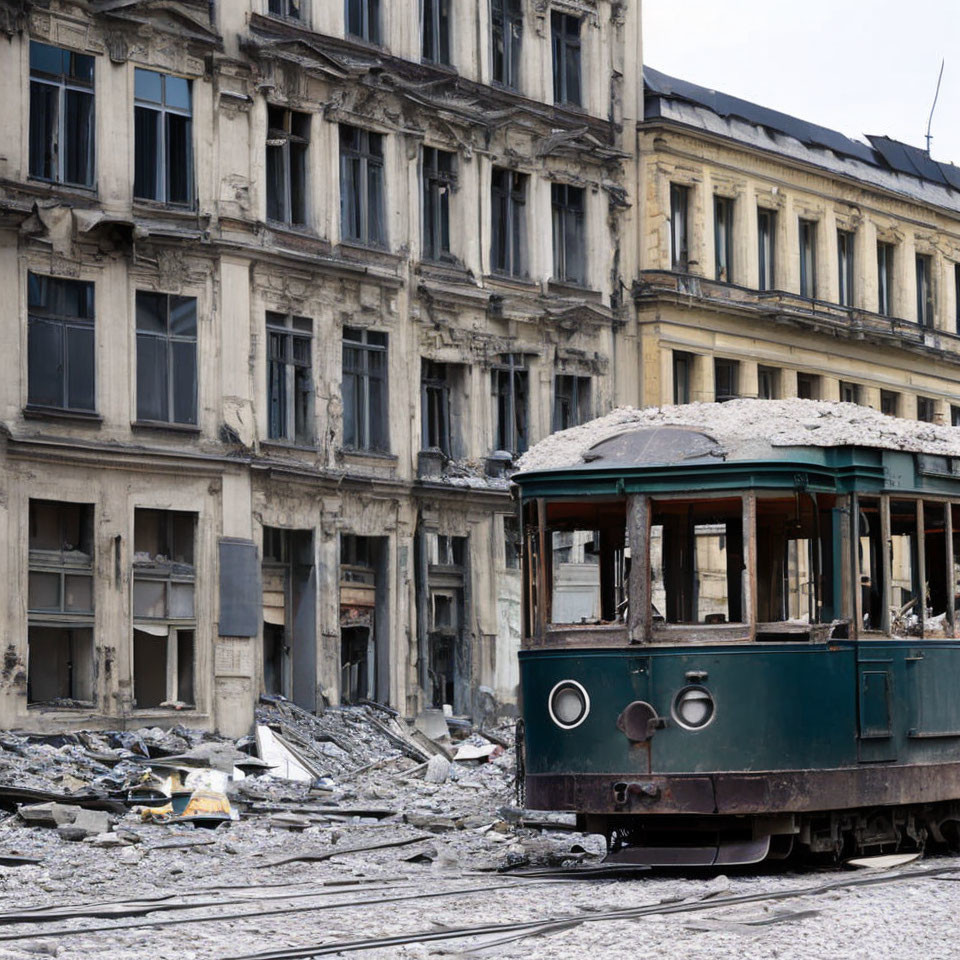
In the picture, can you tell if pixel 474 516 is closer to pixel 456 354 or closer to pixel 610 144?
pixel 456 354

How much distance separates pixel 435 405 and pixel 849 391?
531 inches

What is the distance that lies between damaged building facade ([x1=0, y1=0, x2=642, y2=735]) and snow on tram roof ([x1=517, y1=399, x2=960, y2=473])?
12387 millimetres

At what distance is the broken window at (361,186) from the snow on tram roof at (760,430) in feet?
53.1

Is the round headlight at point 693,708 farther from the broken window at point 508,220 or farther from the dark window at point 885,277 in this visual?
the dark window at point 885,277

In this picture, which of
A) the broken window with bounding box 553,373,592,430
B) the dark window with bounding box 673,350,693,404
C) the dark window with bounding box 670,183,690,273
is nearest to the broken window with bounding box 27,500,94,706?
the broken window with bounding box 553,373,592,430

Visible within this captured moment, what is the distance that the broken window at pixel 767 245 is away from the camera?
1716 inches

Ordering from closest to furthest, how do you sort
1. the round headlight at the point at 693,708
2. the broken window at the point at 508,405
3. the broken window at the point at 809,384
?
the round headlight at the point at 693,708 → the broken window at the point at 508,405 → the broken window at the point at 809,384

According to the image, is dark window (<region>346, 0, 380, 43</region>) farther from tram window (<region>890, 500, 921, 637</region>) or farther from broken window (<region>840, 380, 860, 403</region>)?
tram window (<region>890, 500, 921, 637</region>)

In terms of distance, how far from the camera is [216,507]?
1207 inches

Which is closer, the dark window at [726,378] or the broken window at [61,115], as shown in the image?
the broken window at [61,115]

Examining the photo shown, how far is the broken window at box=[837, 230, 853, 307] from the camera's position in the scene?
4606cm

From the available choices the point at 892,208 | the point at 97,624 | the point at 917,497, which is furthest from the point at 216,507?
the point at 892,208

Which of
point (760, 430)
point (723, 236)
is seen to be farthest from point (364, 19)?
point (760, 430)

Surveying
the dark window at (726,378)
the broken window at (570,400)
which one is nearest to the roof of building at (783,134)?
the dark window at (726,378)
